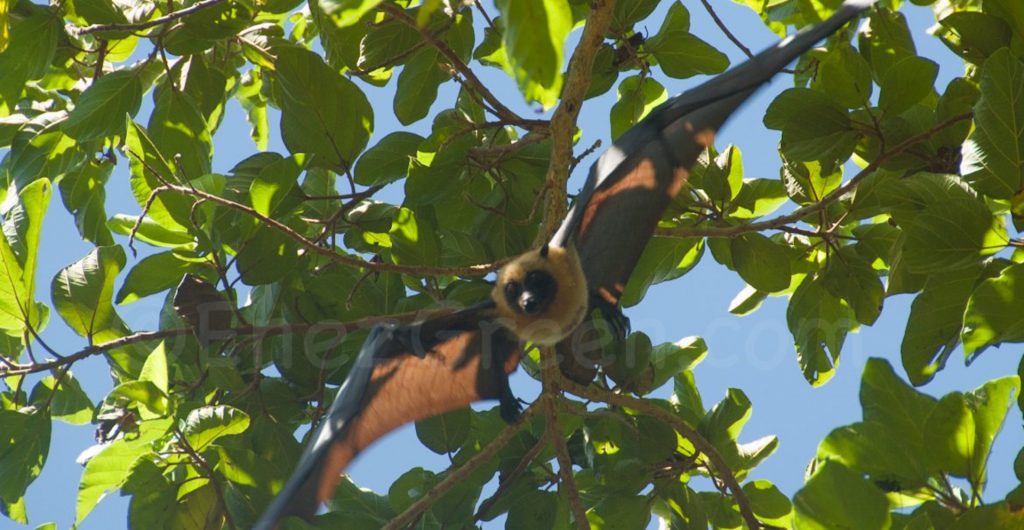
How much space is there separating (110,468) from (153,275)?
0.89 metres

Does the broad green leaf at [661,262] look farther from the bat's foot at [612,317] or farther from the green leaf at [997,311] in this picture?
the green leaf at [997,311]

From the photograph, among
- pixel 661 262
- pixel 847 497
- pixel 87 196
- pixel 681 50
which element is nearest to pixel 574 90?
pixel 681 50

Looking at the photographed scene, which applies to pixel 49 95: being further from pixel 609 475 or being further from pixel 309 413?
pixel 609 475

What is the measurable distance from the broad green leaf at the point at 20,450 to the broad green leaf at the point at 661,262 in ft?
9.06

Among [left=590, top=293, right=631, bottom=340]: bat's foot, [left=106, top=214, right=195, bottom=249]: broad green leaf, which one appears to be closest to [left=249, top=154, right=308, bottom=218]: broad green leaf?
[left=106, top=214, right=195, bottom=249]: broad green leaf

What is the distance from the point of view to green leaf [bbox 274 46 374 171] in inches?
159

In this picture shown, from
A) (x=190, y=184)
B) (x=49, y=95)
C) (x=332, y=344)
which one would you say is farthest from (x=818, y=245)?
(x=49, y=95)

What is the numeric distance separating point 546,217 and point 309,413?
1573 millimetres

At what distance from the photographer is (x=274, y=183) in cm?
388

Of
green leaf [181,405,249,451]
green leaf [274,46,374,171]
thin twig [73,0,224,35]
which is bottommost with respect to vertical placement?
green leaf [181,405,249,451]

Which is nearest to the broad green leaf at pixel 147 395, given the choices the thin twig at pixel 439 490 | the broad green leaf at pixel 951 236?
the thin twig at pixel 439 490

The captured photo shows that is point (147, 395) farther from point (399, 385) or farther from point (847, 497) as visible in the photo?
point (847, 497)

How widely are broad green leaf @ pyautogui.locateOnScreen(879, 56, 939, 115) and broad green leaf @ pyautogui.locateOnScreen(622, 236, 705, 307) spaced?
1185 millimetres

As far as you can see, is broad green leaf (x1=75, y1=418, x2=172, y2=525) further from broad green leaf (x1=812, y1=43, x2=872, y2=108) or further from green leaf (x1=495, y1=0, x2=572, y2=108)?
broad green leaf (x1=812, y1=43, x2=872, y2=108)
